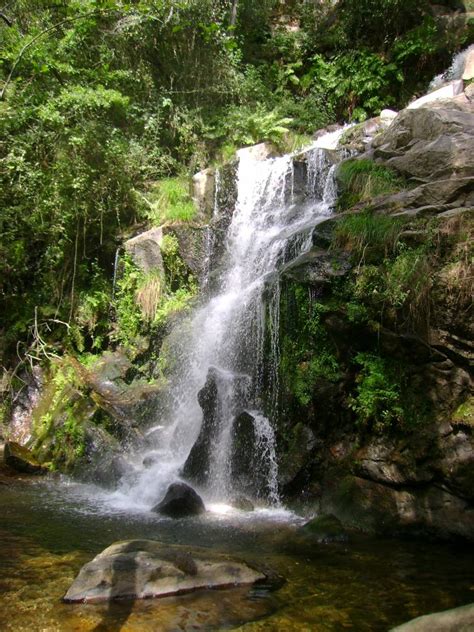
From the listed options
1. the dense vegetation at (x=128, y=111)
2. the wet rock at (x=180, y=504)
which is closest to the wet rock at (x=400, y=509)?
the wet rock at (x=180, y=504)

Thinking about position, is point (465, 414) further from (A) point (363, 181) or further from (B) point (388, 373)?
→ (A) point (363, 181)

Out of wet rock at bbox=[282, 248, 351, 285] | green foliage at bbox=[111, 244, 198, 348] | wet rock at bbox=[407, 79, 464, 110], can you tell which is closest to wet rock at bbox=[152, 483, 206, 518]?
wet rock at bbox=[282, 248, 351, 285]

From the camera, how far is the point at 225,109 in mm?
13977

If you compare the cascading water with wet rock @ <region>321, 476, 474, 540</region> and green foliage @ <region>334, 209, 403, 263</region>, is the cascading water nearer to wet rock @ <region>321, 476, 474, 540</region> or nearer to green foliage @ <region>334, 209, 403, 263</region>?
wet rock @ <region>321, 476, 474, 540</region>

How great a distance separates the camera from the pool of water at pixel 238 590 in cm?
355

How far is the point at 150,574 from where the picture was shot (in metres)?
3.96

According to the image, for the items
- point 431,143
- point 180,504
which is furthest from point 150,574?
point 431,143

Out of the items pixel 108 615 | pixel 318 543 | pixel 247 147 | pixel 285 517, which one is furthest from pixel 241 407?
pixel 247 147

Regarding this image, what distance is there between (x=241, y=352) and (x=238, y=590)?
446cm

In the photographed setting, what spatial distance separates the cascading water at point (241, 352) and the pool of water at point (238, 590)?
0.76 metres

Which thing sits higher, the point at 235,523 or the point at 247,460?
the point at 247,460

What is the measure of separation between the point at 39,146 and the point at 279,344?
6523 mm

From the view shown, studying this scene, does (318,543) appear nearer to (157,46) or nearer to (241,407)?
(241,407)

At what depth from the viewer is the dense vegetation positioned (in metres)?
10.3
